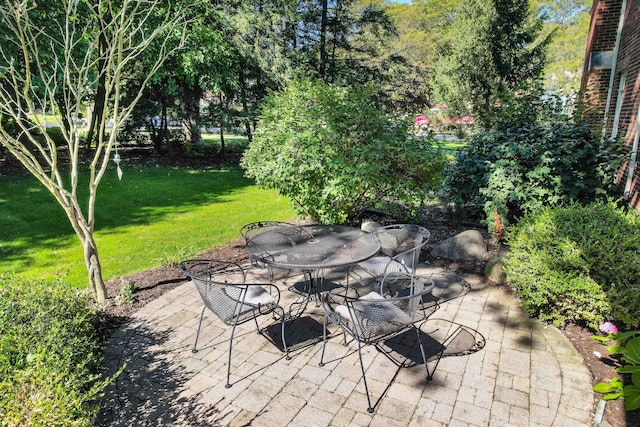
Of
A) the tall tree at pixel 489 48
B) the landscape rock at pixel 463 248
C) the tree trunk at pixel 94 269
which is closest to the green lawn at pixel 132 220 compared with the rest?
the tree trunk at pixel 94 269

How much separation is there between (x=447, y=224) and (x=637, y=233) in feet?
10.3

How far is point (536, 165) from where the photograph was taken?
5.43 metres

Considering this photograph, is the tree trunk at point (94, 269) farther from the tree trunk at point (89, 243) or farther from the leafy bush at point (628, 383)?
the leafy bush at point (628, 383)

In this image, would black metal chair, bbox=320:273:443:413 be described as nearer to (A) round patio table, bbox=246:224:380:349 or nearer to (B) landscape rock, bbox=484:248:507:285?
(A) round patio table, bbox=246:224:380:349

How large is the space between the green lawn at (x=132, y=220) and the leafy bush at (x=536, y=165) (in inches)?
145

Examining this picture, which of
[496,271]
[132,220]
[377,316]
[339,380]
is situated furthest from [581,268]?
[132,220]

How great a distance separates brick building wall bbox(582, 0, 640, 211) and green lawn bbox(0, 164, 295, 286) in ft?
18.3

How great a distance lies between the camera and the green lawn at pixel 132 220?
4843mm

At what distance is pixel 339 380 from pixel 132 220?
18.4 feet

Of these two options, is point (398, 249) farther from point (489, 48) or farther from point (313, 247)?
point (489, 48)

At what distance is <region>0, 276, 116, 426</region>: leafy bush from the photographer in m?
1.79

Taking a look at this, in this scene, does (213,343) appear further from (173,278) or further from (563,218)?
(563,218)

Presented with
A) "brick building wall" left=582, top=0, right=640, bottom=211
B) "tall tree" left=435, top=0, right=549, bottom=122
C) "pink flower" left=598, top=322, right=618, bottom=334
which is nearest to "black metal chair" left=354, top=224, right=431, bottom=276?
"pink flower" left=598, top=322, right=618, bottom=334

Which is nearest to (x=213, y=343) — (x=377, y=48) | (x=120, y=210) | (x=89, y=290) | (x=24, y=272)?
(x=89, y=290)
